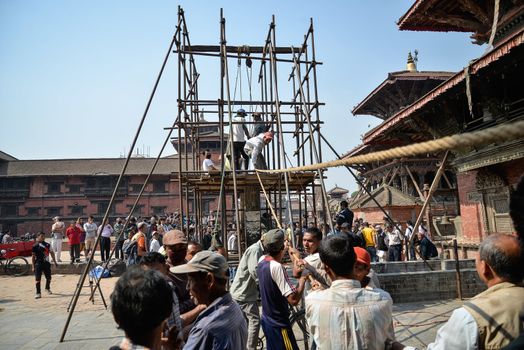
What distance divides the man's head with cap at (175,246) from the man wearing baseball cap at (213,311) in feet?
4.27

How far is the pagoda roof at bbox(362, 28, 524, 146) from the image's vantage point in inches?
196

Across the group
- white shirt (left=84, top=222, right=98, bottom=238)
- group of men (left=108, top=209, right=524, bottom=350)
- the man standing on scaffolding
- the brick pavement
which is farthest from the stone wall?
white shirt (left=84, top=222, right=98, bottom=238)

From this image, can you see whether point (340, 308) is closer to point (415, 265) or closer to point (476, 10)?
point (415, 265)

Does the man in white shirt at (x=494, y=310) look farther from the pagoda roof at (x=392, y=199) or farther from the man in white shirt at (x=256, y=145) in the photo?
the pagoda roof at (x=392, y=199)

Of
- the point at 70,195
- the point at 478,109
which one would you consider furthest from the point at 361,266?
the point at 70,195

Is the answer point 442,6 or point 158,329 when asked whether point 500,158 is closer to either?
point 442,6

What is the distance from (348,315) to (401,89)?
20020 mm

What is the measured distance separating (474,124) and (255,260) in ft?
23.1

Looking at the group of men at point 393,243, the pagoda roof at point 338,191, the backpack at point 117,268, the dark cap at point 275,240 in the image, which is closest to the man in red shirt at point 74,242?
the backpack at point 117,268

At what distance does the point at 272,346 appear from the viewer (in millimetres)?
Answer: 3320

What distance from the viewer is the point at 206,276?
2029 mm

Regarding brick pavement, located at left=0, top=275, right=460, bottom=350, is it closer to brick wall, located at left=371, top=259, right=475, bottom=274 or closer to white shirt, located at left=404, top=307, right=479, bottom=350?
brick wall, located at left=371, top=259, right=475, bottom=274

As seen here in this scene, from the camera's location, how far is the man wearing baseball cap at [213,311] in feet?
5.90

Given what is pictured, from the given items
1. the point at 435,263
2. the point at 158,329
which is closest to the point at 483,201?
the point at 435,263
